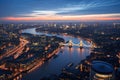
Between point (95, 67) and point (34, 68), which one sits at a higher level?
point (95, 67)

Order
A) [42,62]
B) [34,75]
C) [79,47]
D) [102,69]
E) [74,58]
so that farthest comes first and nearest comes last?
1. [79,47]
2. [74,58]
3. [42,62]
4. [34,75]
5. [102,69]

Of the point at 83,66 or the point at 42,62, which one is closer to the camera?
the point at 83,66

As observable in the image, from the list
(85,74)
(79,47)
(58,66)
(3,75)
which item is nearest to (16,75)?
(3,75)

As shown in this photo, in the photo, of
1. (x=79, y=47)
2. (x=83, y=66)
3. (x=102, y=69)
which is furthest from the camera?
(x=79, y=47)

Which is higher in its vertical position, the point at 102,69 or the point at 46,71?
the point at 102,69

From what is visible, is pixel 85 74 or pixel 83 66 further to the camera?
pixel 83 66

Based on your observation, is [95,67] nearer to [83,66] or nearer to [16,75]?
[83,66]

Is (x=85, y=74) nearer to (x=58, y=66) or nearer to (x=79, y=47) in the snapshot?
(x=58, y=66)

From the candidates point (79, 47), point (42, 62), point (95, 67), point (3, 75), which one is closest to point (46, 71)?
point (42, 62)

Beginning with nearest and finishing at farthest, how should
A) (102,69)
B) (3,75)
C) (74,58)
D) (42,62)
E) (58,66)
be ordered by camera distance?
(102,69)
(3,75)
(58,66)
(42,62)
(74,58)
